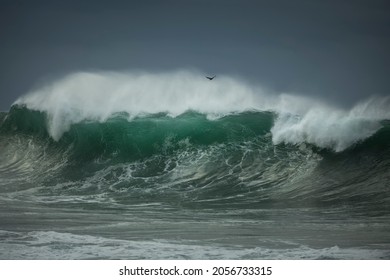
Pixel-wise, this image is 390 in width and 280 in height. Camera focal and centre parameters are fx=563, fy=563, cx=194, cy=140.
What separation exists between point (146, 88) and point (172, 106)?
2.33ft

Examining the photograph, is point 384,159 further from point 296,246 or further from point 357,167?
point 296,246

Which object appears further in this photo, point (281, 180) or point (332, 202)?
point (281, 180)

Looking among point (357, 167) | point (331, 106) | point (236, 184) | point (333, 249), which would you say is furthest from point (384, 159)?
point (333, 249)

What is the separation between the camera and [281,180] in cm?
911

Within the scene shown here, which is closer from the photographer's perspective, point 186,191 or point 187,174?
point 186,191

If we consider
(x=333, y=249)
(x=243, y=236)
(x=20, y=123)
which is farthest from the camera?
(x=20, y=123)

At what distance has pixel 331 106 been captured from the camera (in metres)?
9.78

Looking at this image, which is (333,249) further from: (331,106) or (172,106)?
(172,106)

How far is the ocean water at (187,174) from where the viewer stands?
6.27 metres

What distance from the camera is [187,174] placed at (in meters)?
9.57

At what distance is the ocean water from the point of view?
627cm

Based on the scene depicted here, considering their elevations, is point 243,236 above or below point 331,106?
below
